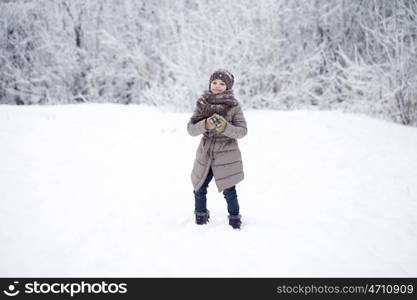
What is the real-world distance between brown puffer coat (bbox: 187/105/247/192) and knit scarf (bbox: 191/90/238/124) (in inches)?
2.6

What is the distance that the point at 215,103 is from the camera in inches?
148

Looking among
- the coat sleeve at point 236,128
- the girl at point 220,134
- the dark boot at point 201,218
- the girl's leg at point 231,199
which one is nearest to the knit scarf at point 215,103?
the girl at point 220,134

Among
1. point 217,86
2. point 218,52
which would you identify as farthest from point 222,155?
→ point 218,52

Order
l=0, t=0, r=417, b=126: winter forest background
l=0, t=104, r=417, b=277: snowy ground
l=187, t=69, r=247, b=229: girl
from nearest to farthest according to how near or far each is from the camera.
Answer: l=0, t=104, r=417, b=277: snowy ground
l=187, t=69, r=247, b=229: girl
l=0, t=0, r=417, b=126: winter forest background

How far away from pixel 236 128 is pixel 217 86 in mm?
476

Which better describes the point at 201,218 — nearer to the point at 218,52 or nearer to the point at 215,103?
the point at 215,103

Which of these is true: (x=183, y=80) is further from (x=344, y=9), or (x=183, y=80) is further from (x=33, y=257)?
(x=33, y=257)

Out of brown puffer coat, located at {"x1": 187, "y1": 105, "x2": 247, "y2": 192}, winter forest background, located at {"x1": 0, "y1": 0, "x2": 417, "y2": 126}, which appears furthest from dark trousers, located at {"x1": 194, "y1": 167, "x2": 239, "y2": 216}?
winter forest background, located at {"x1": 0, "y1": 0, "x2": 417, "y2": 126}

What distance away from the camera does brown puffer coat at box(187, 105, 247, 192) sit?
12.4ft

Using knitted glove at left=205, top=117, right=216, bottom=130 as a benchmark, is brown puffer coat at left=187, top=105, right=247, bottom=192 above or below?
below

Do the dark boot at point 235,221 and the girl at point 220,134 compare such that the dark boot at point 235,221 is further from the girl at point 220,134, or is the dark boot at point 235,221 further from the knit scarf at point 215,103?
the knit scarf at point 215,103

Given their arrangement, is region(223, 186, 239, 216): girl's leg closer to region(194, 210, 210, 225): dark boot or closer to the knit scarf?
region(194, 210, 210, 225): dark boot

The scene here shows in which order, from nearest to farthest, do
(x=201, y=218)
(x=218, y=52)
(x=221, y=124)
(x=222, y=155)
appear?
1. (x=221, y=124)
2. (x=222, y=155)
3. (x=201, y=218)
4. (x=218, y=52)

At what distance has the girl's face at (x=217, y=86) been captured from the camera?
3732 mm
